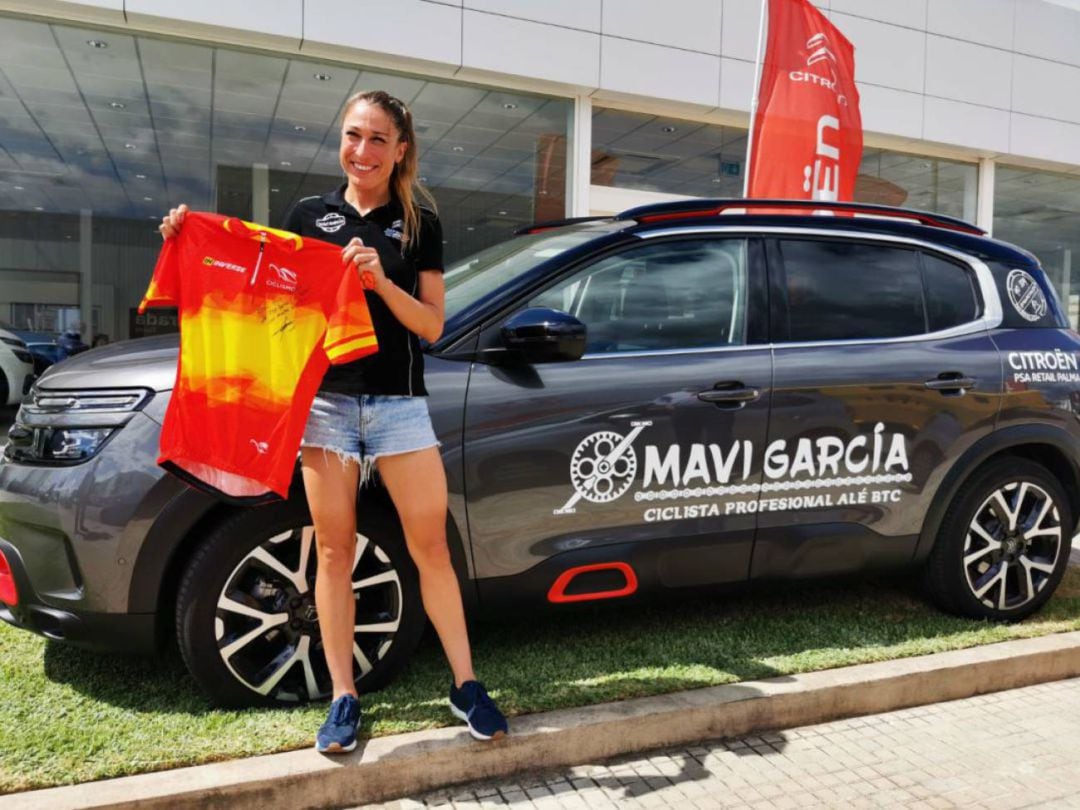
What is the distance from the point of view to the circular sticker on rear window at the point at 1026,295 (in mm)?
3824

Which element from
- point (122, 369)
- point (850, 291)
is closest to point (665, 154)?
point (850, 291)

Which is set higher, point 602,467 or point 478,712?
point 602,467

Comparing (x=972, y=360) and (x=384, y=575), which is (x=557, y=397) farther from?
(x=972, y=360)

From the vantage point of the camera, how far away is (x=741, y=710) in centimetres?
286

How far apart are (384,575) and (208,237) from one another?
3.87 ft

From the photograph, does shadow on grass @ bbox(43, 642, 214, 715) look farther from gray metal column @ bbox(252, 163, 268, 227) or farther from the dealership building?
gray metal column @ bbox(252, 163, 268, 227)

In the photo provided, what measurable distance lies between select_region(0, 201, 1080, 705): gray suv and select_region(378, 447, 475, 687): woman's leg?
0.71ft

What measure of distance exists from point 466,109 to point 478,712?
27.7 feet

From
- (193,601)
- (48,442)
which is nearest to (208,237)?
(48,442)

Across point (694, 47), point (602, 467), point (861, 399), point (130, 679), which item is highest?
point (694, 47)

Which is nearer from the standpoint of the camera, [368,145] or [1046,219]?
[368,145]

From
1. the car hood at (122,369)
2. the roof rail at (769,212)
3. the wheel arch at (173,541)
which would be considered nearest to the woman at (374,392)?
the wheel arch at (173,541)

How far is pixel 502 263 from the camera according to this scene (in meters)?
3.33

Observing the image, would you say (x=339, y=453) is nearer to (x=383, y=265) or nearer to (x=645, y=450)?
(x=383, y=265)
